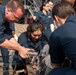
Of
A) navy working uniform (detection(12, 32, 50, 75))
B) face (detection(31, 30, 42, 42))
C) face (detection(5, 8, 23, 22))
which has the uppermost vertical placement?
face (detection(5, 8, 23, 22))

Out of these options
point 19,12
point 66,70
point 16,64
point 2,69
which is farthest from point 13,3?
point 2,69

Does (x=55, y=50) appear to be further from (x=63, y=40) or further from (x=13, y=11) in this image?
(x=13, y=11)

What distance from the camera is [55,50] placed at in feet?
9.47

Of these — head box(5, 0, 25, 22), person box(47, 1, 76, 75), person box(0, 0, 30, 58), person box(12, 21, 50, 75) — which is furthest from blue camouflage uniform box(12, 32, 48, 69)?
person box(47, 1, 76, 75)

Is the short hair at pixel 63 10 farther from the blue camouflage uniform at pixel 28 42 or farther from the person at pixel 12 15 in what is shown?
the blue camouflage uniform at pixel 28 42

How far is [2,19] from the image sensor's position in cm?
392

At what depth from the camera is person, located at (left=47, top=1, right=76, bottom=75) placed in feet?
9.02

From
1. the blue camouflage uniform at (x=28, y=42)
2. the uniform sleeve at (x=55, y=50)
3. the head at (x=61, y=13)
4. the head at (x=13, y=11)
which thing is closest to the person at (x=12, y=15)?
the head at (x=13, y=11)

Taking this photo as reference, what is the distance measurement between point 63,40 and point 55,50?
0.56ft

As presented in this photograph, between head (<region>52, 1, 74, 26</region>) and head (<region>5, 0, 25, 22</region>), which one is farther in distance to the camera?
head (<region>5, 0, 25, 22</region>)

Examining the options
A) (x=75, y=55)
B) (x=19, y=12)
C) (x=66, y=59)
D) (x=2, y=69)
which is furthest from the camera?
(x=2, y=69)

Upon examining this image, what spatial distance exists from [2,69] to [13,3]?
8.40 ft

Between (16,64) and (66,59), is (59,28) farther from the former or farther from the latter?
(16,64)

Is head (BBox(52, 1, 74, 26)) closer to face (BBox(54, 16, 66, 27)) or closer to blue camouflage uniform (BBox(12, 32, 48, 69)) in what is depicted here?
face (BBox(54, 16, 66, 27))
